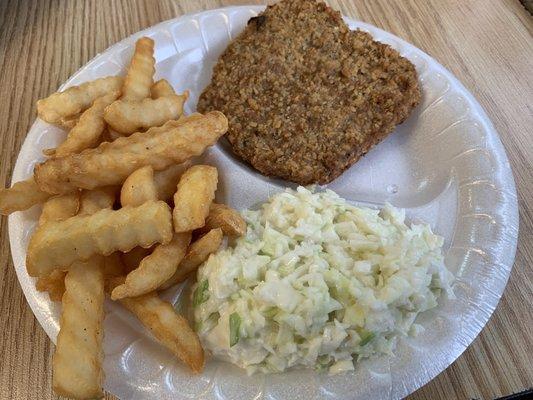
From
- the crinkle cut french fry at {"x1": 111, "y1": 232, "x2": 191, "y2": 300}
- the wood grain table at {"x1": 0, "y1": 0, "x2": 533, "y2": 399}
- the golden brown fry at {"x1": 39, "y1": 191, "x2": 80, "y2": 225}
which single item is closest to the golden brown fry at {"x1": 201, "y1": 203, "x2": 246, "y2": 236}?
the crinkle cut french fry at {"x1": 111, "y1": 232, "x2": 191, "y2": 300}

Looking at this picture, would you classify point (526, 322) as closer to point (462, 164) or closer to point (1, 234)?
point (462, 164)

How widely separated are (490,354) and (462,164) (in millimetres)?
Result: 711

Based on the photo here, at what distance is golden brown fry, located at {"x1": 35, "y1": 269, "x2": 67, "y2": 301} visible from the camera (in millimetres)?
1428

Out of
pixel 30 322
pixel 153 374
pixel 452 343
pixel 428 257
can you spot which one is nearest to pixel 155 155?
→ pixel 153 374

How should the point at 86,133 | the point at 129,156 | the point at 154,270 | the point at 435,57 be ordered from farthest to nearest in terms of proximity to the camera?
the point at 435,57
the point at 86,133
the point at 129,156
the point at 154,270

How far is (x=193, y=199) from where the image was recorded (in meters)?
1.40

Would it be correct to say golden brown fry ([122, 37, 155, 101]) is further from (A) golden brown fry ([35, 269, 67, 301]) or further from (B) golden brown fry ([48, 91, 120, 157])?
(A) golden brown fry ([35, 269, 67, 301])

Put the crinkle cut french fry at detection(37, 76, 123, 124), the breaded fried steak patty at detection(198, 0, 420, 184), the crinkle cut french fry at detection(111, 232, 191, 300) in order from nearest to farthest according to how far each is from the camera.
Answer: the crinkle cut french fry at detection(111, 232, 191, 300)
the crinkle cut french fry at detection(37, 76, 123, 124)
the breaded fried steak patty at detection(198, 0, 420, 184)

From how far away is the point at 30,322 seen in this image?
1693mm

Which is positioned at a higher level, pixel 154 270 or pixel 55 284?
pixel 154 270

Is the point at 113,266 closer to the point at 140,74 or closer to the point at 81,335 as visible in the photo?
the point at 81,335

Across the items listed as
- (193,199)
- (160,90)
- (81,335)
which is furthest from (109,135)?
(81,335)

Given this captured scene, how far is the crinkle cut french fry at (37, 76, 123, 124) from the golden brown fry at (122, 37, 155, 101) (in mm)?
112

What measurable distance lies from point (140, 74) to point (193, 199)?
2.12 ft
